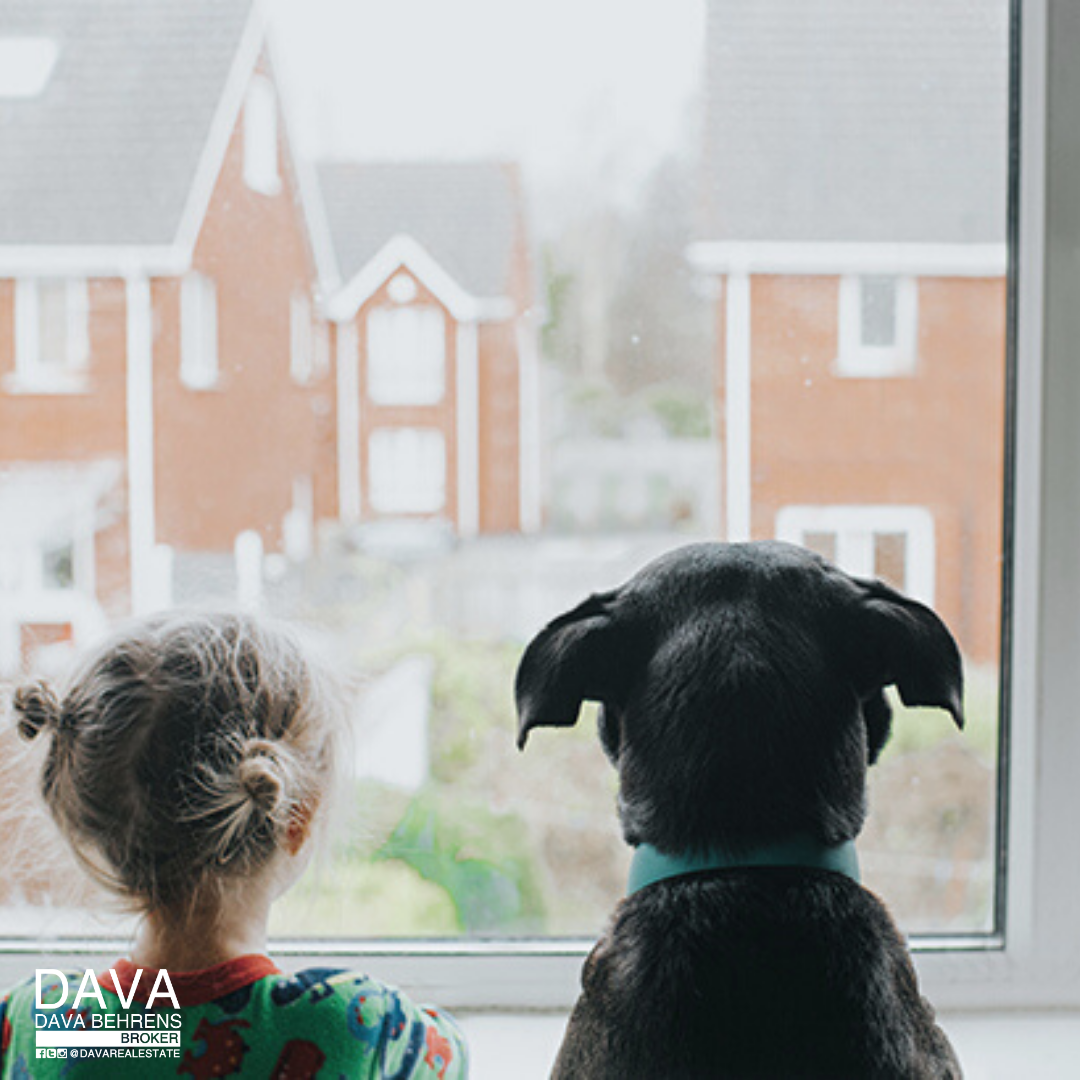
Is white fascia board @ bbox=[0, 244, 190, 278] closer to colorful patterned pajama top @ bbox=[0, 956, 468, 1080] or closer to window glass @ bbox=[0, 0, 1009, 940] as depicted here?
window glass @ bbox=[0, 0, 1009, 940]

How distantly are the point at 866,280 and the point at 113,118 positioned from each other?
75 centimetres

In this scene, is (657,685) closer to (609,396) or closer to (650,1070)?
(650,1070)

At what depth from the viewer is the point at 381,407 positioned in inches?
54.9

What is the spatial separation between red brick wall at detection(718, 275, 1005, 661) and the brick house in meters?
0.24

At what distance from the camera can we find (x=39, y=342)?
1.38 m

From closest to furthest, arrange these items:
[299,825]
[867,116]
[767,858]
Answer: [767,858], [299,825], [867,116]

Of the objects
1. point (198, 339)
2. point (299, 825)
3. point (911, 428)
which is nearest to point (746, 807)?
point (299, 825)

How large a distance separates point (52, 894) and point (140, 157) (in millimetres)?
742

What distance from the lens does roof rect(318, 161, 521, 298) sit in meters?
1.35

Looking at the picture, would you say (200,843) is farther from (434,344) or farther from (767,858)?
(434,344)

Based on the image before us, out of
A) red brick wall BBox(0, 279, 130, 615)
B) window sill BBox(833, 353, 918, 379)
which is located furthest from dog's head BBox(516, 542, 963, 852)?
red brick wall BBox(0, 279, 130, 615)

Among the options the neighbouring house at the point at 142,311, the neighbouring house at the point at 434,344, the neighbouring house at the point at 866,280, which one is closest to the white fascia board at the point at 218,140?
the neighbouring house at the point at 142,311

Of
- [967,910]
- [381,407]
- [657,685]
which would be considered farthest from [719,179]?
[967,910]

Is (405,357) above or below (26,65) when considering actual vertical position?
below
